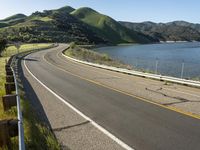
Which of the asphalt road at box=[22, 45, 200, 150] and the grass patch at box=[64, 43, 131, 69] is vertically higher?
the asphalt road at box=[22, 45, 200, 150]

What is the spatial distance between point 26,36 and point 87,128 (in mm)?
138902

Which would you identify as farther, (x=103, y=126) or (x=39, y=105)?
(x=39, y=105)

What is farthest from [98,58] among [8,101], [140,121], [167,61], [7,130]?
[7,130]

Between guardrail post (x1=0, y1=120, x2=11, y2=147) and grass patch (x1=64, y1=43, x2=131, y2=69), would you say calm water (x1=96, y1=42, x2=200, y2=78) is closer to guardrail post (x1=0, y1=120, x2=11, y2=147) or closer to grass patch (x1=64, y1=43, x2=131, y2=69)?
grass patch (x1=64, y1=43, x2=131, y2=69)

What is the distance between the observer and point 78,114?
1042 cm

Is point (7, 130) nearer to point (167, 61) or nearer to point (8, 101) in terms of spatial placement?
point (8, 101)

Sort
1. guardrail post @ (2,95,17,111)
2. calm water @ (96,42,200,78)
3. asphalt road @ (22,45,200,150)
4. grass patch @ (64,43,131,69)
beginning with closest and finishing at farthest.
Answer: asphalt road @ (22,45,200,150) < guardrail post @ (2,95,17,111) < calm water @ (96,42,200,78) < grass patch @ (64,43,131,69)

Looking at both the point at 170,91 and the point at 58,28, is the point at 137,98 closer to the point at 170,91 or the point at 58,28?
the point at 170,91

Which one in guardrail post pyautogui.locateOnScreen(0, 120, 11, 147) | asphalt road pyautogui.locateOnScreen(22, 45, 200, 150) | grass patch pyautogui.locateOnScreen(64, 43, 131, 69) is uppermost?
guardrail post pyautogui.locateOnScreen(0, 120, 11, 147)

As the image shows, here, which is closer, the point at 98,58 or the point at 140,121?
the point at 140,121

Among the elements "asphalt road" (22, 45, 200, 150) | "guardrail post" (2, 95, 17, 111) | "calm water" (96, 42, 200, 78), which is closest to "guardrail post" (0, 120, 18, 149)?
"guardrail post" (2, 95, 17, 111)

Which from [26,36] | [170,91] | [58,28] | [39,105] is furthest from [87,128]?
[58,28]

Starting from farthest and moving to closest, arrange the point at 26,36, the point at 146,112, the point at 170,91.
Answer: the point at 26,36 < the point at 170,91 < the point at 146,112

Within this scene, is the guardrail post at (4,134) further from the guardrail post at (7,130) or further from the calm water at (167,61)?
the calm water at (167,61)
